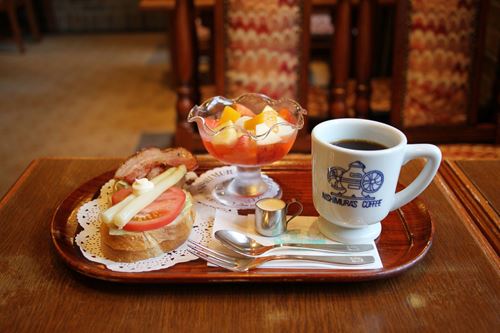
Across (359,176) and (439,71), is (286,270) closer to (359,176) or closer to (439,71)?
(359,176)

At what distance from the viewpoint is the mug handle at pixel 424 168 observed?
0.70 m

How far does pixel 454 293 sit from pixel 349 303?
136 millimetres

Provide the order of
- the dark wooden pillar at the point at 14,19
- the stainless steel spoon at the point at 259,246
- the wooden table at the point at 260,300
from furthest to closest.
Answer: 1. the dark wooden pillar at the point at 14,19
2. the stainless steel spoon at the point at 259,246
3. the wooden table at the point at 260,300

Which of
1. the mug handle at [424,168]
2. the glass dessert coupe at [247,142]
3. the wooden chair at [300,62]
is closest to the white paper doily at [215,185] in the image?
the glass dessert coupe at [247,142]

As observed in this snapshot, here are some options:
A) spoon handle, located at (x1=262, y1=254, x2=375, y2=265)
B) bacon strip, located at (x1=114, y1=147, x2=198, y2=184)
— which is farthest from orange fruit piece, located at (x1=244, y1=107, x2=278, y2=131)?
spoon handle, located at (x1=262, y1=254, x2=375, y2=265)

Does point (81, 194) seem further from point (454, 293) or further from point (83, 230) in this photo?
point (454, 293)

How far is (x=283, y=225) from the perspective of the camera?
2.53 ft

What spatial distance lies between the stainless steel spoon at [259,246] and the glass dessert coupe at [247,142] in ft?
0.41

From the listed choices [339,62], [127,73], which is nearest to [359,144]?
[339,62]

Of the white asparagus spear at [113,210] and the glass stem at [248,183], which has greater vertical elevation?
the white asparagus spear at [113,210]

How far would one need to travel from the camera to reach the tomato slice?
2.36 ft

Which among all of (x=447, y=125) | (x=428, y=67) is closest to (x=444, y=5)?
(x=428, y=67)

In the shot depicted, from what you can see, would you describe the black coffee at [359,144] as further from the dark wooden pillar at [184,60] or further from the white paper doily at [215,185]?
the dark wooden pillar at [184,60]

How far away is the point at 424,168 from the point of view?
28.8 inches
